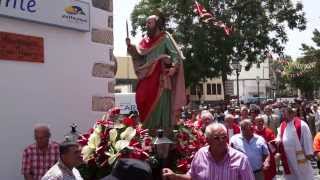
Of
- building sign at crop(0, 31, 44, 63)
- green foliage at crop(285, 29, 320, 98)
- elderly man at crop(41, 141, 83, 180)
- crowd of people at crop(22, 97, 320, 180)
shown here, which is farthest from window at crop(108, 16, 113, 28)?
green foliage at crop(285, 29, 320, 98)

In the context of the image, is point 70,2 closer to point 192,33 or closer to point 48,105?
point 48,105

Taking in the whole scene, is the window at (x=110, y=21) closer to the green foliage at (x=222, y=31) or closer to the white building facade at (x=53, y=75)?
the white building facade at (x=53, y=75)

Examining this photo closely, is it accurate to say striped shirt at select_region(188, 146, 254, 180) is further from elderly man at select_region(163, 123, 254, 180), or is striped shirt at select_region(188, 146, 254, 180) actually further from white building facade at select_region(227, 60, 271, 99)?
white building facade at select_region(227, 60, 271, 99)

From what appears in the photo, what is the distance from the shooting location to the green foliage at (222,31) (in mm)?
25203

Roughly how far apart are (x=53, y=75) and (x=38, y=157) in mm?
1515

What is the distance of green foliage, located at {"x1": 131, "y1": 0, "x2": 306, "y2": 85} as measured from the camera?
992 inches

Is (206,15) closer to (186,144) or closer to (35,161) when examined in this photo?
(186,144)

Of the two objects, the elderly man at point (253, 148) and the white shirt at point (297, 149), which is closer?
the elderly man at point (253, 148)

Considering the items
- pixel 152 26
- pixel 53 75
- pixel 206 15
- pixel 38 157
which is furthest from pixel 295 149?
pixel 206 15

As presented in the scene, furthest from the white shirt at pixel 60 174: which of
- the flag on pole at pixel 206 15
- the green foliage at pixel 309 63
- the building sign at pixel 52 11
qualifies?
the green foliage at pixel 309 63

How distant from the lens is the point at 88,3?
25.8 feet

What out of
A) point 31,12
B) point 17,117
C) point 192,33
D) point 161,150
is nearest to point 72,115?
point 17,117

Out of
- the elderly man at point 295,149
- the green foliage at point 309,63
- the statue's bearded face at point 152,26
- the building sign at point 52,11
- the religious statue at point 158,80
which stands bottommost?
the elderly man at point 295,149

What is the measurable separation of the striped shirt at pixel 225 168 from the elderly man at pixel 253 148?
266 centimetres
